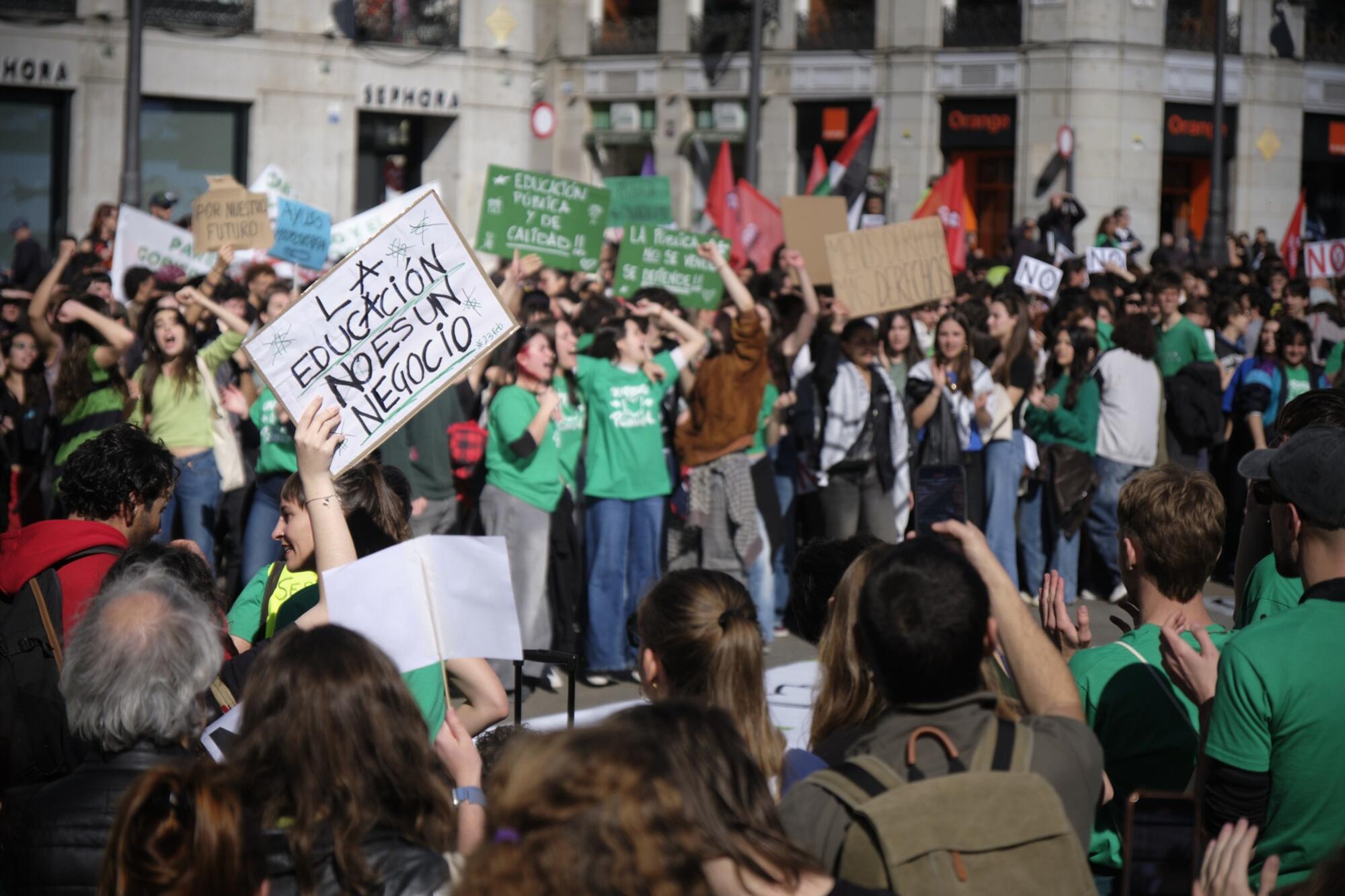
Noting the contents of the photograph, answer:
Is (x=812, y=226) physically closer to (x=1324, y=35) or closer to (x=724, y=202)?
(x=724, y=202)

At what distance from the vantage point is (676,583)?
11.6ft

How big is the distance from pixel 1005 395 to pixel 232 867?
792 cm

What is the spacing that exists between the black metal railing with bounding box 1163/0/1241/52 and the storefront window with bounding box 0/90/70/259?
20966 millimetres

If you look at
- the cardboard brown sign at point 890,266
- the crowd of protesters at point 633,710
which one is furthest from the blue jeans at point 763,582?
the cardboard brown sign at point 890,266

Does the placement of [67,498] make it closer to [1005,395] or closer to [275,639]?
[275,639]

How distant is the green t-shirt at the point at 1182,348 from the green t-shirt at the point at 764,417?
3118mm

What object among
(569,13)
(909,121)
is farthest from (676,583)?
(569,13)

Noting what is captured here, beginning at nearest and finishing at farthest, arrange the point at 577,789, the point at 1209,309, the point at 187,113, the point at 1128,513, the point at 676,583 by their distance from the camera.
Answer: the point at 577,789 → the point at 676,583 → the point at 1128,513 → the point at 1209,309 → the point at 187,113

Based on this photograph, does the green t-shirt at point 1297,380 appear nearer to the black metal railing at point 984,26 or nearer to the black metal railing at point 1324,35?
the black metal railing at point 984,26

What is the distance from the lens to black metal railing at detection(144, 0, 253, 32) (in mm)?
26031

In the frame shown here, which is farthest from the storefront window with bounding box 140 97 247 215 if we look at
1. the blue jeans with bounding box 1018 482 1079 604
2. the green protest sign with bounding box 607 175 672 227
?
the blue jeans with bounding box 1018 482 1079 604

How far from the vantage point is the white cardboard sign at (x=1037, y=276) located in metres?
14.2

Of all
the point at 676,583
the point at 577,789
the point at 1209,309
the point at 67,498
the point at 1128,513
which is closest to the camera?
the point at 577,789

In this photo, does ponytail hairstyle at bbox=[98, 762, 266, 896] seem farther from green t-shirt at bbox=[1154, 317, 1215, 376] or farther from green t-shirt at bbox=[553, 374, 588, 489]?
green t-shirt at bbox=[1154, 317, 1215, 376]
